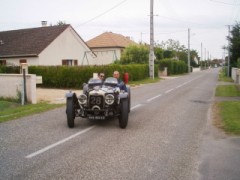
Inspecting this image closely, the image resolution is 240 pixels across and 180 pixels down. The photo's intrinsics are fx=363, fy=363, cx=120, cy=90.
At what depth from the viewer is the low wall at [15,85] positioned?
16.4 m

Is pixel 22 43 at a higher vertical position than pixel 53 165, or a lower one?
higher

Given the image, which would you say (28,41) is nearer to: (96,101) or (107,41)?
(107,41)

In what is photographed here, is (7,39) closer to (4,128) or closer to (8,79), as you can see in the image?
(8,79)

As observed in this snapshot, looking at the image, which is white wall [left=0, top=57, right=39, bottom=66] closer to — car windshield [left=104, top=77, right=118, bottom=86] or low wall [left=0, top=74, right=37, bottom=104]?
low wall [left=0, top=74, right=37, bottom=104]

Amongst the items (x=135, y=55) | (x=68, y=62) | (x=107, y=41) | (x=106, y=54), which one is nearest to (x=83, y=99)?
(x=68, y=62)

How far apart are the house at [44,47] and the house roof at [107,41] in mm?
15853

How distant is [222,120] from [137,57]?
35.0 meters

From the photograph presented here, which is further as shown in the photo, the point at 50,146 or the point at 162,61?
the point at 162,61

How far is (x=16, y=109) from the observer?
1439 centimetres

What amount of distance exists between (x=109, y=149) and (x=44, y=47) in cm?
2856

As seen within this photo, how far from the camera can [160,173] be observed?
245 inches

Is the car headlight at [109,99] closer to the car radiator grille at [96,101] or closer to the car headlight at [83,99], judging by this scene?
the car radiator grille at [96,101]

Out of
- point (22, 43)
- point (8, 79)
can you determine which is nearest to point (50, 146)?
point (8, 79)

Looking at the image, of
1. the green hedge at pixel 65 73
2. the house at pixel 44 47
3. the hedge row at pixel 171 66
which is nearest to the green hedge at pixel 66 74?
the green hedge at pixel 65 73
